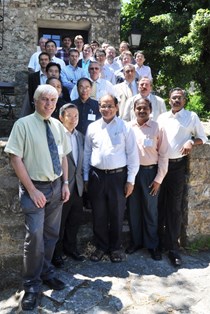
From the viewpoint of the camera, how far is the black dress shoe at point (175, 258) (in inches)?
153

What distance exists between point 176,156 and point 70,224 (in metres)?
1.36

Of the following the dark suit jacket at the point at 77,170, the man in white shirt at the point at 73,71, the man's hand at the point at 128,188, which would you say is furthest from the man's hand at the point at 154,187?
the man in white shirt at the point at 73,71

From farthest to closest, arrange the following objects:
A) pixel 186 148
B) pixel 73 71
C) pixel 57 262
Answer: pixel 73 71 → pixel 186 148 → pixel 57 262

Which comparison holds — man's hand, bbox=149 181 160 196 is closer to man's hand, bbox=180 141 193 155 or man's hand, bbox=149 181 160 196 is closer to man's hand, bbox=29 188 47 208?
man's hand, bbox=180 141 193 155

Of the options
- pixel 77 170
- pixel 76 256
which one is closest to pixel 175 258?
pixel 76 256

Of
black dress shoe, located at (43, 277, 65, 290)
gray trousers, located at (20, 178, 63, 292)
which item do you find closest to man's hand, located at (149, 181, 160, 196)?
gray trousers, located at (20, 178, 63, 292)

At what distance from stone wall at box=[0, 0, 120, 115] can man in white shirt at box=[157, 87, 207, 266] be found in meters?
7.05

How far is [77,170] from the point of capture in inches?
147

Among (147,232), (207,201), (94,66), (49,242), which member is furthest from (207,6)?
(49,242)

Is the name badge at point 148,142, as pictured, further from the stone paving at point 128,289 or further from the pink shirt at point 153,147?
the stone paving at point 128,289

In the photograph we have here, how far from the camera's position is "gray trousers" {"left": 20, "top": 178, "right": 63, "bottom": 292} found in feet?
9.87

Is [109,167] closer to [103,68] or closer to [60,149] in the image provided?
[60,149]

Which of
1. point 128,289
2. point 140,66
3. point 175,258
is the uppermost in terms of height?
point 140,66

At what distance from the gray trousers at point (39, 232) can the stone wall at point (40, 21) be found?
7.57m
